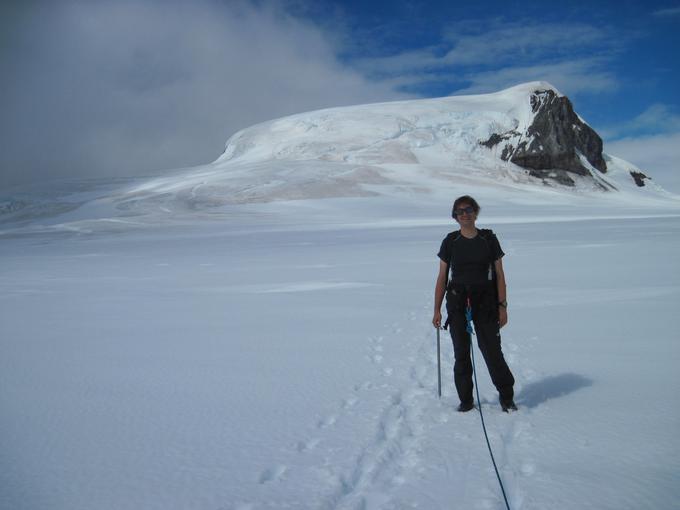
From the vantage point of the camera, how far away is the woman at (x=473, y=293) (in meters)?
3.73

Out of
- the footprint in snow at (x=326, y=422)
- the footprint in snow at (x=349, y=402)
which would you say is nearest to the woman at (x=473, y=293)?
the footprint in snow at (x=349, y=402)

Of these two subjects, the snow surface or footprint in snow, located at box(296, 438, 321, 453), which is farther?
footprint in snow, located at box(296, 438, 321, 453)

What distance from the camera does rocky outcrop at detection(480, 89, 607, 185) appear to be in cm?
6681

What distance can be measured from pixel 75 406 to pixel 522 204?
148ft

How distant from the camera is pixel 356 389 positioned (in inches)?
172

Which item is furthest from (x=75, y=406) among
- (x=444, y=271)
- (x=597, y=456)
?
(x=597, y=456)

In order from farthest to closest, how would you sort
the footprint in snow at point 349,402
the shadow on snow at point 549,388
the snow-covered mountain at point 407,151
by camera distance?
the snow-covered mountain at point 407,151 < the shadow on snow at point 549,388 < the footprint in snow at point 349,402

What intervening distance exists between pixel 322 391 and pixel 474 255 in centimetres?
171

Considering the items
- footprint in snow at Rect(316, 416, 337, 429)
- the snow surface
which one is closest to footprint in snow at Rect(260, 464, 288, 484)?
the snow surface

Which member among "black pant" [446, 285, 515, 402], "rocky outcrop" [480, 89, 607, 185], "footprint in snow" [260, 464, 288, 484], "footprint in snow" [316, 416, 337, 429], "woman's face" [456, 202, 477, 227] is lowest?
"footprint in snow" [316, 416, 337, 429]

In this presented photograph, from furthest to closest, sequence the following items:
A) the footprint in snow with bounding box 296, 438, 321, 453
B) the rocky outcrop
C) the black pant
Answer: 1. the rocky outcrop
2. the black pant
3. the footprint in snow with bounding box 296, 438, 321, 453

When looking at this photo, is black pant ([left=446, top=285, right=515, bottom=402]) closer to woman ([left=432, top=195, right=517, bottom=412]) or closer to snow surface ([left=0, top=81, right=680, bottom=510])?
woman ([left=432, top=195, right=517, bottom=412])

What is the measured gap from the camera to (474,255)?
373 cm

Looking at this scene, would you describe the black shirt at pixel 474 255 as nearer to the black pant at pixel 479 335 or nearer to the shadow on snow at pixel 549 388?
the black pant at pixel 479 335
